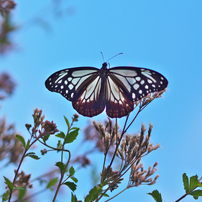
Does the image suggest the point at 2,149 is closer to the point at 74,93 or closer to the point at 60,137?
the point at 74,93

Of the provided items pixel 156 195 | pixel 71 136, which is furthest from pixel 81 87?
pixel 156 195

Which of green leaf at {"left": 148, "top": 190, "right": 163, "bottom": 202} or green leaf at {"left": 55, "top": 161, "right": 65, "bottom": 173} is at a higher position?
green leaf at {"left": 55, "top": 161, "right": 65, "bottom": 173}

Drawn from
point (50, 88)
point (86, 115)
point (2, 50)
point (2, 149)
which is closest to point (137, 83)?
point (86, 115)

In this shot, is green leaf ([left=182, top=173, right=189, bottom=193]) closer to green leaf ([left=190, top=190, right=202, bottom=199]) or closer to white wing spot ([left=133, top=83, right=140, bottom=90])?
green leaf ([left=190, top=190, right=202, bottom=199])

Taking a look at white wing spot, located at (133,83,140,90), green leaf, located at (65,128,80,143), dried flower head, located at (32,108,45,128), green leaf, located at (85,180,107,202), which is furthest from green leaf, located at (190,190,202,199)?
dried flower head, located at (32,108,45,128)

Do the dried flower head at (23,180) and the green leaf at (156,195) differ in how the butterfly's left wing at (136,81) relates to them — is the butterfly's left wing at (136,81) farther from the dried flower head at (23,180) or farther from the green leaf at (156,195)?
the dried flower head at (23,180)

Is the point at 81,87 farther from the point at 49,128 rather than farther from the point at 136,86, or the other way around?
the point at 49,128
